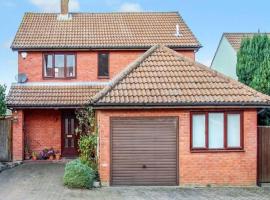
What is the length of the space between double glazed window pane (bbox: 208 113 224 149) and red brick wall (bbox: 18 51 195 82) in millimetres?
9805

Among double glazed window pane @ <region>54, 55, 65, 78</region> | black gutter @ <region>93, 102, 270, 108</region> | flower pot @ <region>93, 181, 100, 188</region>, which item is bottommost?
flower pot @ <region>93, 181, 100, 188</region>

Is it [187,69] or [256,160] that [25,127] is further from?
[256,160]

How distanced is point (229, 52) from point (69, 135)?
13.4 m

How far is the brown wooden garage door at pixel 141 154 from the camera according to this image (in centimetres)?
1739

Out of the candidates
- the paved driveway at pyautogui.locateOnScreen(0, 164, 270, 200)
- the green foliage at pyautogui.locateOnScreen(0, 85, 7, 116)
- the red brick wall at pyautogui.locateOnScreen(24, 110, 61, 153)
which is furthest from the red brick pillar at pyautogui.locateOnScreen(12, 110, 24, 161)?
the paved driveway at pyautogui.locateOnScreen(0, 164, 270, 200)

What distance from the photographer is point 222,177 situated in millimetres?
17578

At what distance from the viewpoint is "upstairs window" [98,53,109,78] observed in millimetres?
26828

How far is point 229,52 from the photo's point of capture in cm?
3281

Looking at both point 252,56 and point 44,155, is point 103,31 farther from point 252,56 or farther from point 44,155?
point 252,56

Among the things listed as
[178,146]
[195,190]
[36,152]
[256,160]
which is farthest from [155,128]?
[36,152]

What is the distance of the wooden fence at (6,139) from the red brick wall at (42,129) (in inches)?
42.4

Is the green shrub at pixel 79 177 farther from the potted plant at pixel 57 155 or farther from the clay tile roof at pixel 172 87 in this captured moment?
the potted plant at pixel 57 155

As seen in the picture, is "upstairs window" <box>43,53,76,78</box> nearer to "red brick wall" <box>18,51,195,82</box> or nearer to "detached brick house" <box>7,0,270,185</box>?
"red brick wall" <box>18,51,195,82</box>

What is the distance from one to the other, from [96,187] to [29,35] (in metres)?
13.1
